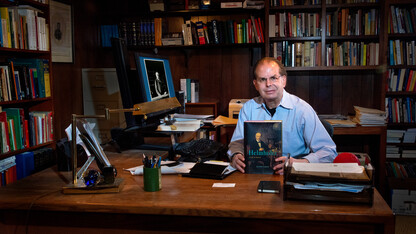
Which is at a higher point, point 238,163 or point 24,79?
point 24,79

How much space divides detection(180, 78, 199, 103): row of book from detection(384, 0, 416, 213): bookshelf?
1963mm

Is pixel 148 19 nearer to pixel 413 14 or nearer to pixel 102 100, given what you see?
pixel 102 100

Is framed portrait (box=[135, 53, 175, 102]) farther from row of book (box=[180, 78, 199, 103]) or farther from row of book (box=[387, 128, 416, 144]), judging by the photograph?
row of book (box=[387, 128, 416, 144])

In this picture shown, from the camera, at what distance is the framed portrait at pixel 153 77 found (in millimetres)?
2258

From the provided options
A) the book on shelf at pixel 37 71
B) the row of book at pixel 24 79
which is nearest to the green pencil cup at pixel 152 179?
the row of book at pixel 24 79

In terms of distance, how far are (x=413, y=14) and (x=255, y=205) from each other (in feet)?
10.8

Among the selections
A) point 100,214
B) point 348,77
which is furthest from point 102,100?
point 100,214

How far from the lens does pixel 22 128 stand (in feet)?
10.4

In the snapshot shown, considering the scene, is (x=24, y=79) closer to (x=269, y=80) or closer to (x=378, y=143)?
(x=269, y=80)

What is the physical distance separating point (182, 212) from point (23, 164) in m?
2.16

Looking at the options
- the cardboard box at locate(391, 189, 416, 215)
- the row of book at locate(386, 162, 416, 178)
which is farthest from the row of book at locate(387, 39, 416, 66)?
the cardboard box at locate(391, 189, 416, 215)

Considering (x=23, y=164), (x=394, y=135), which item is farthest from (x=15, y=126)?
(x=394, y=135)

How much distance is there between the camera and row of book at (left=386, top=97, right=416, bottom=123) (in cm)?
391

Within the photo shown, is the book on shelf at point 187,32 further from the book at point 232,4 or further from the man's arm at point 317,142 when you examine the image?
the man's arm at point 317,142
